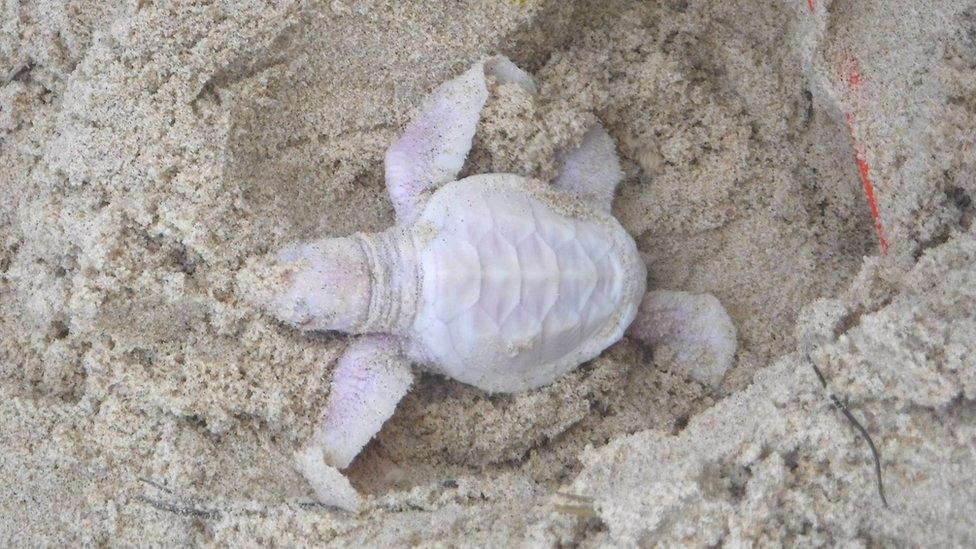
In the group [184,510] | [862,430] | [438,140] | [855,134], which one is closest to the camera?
[862,430]

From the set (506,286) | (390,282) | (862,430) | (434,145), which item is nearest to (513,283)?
(506,286)

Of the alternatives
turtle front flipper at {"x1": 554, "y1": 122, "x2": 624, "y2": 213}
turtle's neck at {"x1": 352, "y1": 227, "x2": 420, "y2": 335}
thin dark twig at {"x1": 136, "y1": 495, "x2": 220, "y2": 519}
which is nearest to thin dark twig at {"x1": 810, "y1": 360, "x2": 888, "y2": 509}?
turtle front flipper at {"x1": 554, "y1": 122, "x2": 624, "y2": 213}

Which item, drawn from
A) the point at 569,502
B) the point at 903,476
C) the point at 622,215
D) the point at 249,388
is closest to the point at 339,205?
the point at 249,388

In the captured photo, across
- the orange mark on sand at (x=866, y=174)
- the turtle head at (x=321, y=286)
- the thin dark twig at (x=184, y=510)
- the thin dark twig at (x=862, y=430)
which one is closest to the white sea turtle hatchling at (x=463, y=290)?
the turtle head at (x=321, y=286)

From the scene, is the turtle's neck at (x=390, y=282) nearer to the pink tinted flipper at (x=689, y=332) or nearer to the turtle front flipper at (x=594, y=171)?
the turtle front flipper at (x=594, y=171)

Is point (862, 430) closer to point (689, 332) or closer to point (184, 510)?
point (689, 332)

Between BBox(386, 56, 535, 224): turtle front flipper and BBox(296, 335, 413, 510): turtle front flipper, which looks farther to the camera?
BBox(386, 56, 535, 224): turtle front flipper

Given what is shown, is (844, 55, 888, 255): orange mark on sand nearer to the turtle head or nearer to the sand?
the sand
